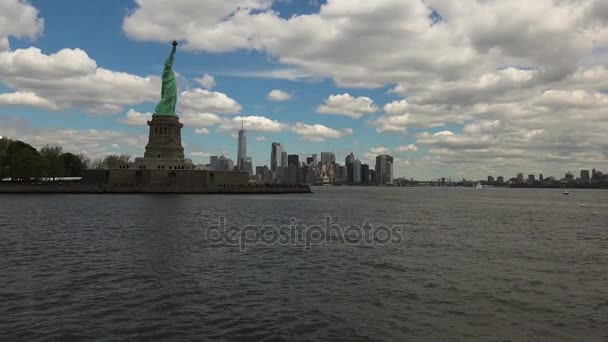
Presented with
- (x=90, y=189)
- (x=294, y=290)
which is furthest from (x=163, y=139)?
(x=294, y=290)

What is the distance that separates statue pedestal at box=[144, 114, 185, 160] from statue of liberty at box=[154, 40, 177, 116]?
1.73 meters

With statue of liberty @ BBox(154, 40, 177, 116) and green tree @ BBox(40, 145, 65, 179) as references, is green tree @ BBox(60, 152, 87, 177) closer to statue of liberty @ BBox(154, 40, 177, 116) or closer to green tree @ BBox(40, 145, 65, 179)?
green tree @ BBox(40, 145, 65, 179)

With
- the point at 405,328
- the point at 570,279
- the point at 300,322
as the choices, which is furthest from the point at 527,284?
the point at 300,322

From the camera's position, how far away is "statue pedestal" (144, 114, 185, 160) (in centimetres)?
10256

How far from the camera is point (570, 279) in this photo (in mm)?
20984

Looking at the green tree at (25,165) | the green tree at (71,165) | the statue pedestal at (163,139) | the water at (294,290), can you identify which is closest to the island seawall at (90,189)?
the green tree at (25,165)

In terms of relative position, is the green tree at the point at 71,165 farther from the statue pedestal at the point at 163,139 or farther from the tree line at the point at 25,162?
the statue pedestal at the point at 163,139

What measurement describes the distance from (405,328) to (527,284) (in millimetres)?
8367

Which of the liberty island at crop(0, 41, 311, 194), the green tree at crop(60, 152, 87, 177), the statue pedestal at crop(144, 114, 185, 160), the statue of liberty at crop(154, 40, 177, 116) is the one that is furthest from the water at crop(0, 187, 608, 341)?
the green tree at crop(60, 152, 87, 177)

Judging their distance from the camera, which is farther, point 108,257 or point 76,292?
point 108,257

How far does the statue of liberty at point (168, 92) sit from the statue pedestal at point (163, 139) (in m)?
1.73

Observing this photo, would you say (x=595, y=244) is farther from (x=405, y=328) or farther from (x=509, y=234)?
(x=405, y=328)

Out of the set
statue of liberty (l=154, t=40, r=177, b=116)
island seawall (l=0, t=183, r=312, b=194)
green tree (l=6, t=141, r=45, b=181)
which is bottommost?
island seawall (l=0, t=183, r=312, b=194)

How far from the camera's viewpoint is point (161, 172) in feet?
331
